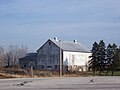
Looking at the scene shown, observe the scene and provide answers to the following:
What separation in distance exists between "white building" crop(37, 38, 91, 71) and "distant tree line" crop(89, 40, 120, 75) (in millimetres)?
11881

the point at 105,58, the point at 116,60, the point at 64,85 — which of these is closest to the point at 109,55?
the point at 105,58

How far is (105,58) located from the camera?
79938mm

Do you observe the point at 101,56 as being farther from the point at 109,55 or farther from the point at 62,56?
the point at 62,56

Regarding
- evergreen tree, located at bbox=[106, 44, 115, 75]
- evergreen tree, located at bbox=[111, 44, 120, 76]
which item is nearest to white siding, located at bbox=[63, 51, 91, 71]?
evergreen tree, located at bbox=[106, 44, 115, 75]

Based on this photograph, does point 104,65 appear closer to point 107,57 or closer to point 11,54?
point 107,57

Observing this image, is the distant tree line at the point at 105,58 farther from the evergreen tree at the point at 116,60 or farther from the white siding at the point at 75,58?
the white siding at the point at 75,58

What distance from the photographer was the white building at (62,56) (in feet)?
311

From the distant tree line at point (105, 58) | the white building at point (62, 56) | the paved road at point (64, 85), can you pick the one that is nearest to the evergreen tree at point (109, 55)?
the distant tree line at point (105, 58)

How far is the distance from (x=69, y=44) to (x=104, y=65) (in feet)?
72.5

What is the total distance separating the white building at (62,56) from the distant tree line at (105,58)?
39.0 feet

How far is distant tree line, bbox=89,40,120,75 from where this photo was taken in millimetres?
77569

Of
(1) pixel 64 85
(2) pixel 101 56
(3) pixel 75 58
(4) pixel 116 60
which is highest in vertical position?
(3) pixel 75 58

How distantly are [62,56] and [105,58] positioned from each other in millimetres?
17323

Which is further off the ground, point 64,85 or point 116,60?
point 116,60
